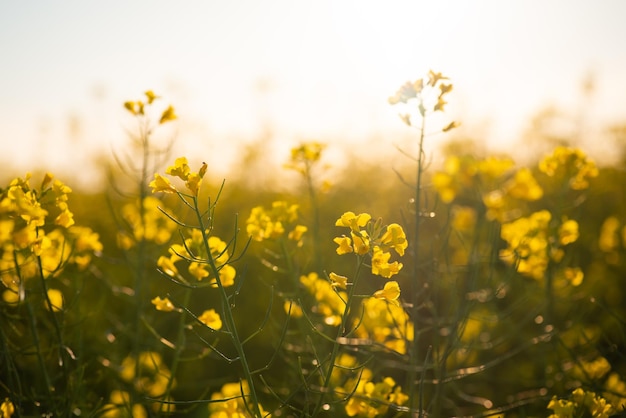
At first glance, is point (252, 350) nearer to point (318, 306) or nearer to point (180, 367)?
point (180, 367)

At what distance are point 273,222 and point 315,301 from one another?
47 cm

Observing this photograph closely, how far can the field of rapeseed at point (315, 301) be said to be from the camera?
5.66 feet

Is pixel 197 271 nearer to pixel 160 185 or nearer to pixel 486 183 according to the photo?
pixel 160 185

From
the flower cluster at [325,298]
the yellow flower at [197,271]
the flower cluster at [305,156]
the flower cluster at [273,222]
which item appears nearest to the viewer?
the yellow flower at [197,271]

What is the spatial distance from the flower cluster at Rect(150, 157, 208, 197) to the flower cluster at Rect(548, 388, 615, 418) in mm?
1317

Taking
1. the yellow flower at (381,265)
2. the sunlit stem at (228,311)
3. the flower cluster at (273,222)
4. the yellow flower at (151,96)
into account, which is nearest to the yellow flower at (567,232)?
the flower cluster at (273,222)

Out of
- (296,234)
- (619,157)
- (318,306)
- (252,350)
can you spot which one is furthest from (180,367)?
(619,157)

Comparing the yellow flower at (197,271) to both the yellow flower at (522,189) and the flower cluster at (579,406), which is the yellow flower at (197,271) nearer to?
the yellow flower at (522,189)

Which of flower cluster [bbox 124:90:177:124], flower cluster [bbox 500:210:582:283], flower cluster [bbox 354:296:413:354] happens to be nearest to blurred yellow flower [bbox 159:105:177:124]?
flower cluster [bbox 124:90:177:124]

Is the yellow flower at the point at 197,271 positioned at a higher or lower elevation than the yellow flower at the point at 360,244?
lower

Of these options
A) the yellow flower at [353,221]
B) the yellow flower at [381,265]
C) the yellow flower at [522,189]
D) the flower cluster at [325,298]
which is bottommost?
the flower cluster at [325,298]

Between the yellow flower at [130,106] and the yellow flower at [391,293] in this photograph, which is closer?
the yellow flower at [391,293]

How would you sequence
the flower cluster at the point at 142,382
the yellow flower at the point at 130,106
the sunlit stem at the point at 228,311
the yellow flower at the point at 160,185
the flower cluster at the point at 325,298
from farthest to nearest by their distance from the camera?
the flower cluster at the point at 142,382 → the yellow flower at the point at 130,106 → the flower cluster at the point at 325,298 → the yellow flower at the point at 160,185 → the sunlit stem at the point at 228,311

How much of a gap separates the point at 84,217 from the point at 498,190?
17.3ft
